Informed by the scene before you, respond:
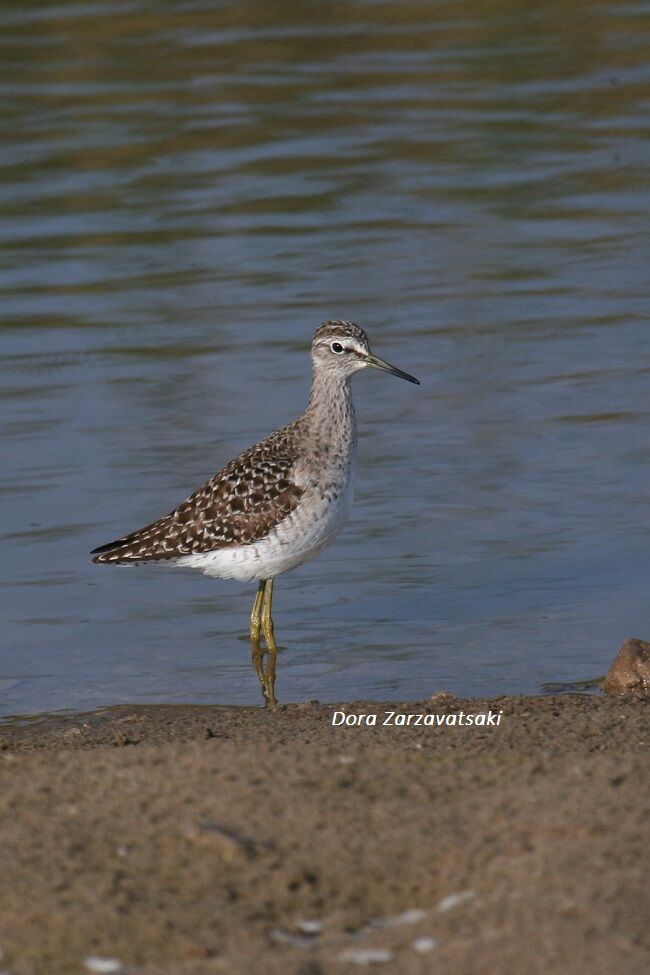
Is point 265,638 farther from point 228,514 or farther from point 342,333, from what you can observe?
point 342,333

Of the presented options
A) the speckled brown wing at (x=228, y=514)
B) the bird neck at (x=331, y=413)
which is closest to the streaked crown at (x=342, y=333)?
the bird neck at (x=331, y=413)

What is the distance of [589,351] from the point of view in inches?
554

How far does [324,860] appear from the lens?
18.5 feet

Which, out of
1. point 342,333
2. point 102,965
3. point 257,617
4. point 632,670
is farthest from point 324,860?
point 342,333

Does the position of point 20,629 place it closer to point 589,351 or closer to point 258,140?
point 589,351

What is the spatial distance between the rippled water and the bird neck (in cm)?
94

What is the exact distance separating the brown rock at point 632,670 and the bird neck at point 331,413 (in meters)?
2.14

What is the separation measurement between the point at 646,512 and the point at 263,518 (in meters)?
2.71

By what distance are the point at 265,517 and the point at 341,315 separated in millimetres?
5613

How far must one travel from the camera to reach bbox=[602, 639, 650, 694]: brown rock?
27.9ft

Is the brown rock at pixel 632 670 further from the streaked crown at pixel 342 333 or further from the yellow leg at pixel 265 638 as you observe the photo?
the streaked crown at pixel 342 333

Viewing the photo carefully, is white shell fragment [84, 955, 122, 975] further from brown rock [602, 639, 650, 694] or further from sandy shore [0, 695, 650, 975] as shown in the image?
brown rock [602, 639, 650, 694]

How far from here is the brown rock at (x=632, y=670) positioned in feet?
27.9

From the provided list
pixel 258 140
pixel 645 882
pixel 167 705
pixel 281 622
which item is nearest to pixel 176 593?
pixel 281 622
